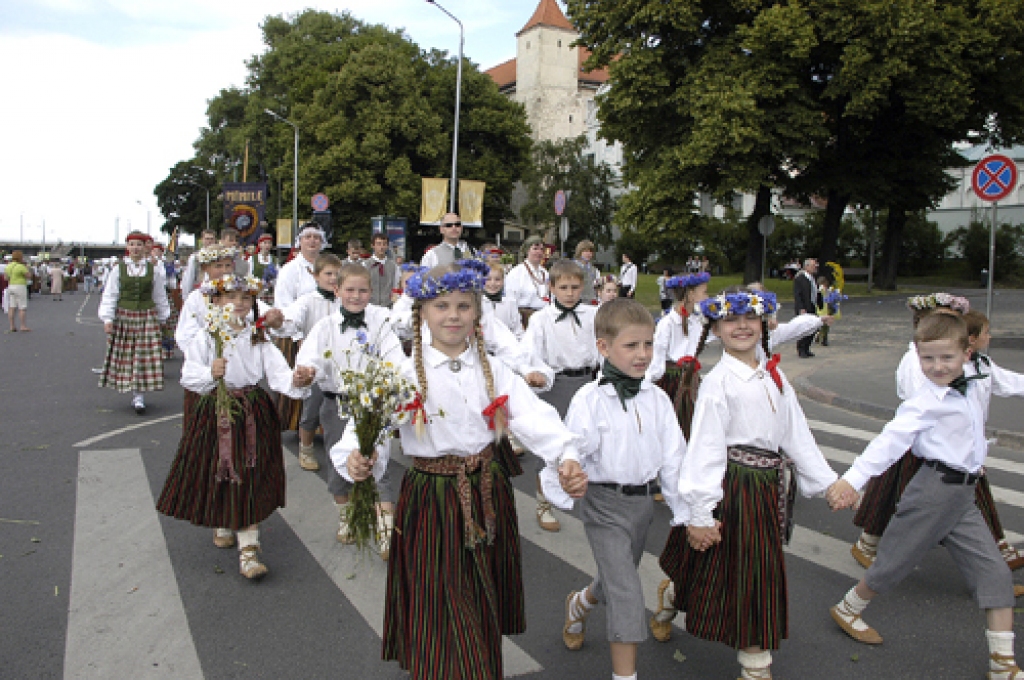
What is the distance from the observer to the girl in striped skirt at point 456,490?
3.17m

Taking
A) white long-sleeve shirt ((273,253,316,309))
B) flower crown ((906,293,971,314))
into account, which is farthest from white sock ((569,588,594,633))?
white long-sleeve shirt ((273,253,316,309))

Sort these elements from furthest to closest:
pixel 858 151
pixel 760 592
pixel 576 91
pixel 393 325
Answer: pixel 576 91
pixel 858 151
pixel 393 325
pixel 760 592

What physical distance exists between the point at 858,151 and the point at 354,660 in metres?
29.3

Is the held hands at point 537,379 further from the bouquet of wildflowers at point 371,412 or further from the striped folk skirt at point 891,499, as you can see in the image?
the striped folk skirt at point 891,499

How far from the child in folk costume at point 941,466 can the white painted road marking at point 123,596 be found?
3500 mm

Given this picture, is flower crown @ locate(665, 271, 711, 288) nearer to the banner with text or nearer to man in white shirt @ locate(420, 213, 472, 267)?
man in white shirt @ locate(420, 213, 472, 267)

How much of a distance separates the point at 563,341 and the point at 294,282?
3.96 meters

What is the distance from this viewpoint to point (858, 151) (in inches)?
1122

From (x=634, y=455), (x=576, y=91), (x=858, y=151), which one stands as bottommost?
(x=634, y=455)

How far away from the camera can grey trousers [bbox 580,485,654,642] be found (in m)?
3.35

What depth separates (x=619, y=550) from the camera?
351cm

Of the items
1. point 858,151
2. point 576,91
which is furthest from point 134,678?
point 576,91

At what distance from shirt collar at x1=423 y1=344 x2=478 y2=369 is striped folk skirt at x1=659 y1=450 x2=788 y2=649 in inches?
52.2

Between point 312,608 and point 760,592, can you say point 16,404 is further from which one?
point 760,592
